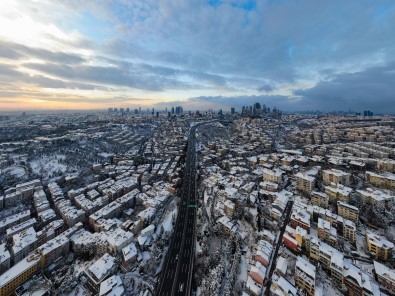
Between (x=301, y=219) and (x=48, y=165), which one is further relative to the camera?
(x=48, y=165)

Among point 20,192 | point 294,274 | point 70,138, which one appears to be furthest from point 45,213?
point 70,138

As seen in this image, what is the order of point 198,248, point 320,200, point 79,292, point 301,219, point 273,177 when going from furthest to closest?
point 273,177
point 320,200
point 301,219
point 198,248
point 79,292

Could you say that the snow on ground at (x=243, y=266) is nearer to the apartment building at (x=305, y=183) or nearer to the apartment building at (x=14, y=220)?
the apartment building at (x=305, y=183)

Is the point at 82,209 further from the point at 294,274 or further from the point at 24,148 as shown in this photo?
the point at 24,148

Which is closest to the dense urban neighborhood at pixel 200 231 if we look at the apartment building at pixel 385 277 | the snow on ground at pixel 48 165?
the apartment building at pixel 385 277

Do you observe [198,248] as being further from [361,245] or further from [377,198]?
[377,198]

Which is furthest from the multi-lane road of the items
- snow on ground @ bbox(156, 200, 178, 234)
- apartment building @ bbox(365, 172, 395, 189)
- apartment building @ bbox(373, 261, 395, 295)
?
apartment building @ bbox(365, 172, 395, 189)

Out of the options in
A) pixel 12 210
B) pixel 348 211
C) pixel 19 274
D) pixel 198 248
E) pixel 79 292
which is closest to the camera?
pixel 79 292

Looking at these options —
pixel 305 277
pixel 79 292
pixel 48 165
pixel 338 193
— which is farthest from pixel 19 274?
pixel 338 193
